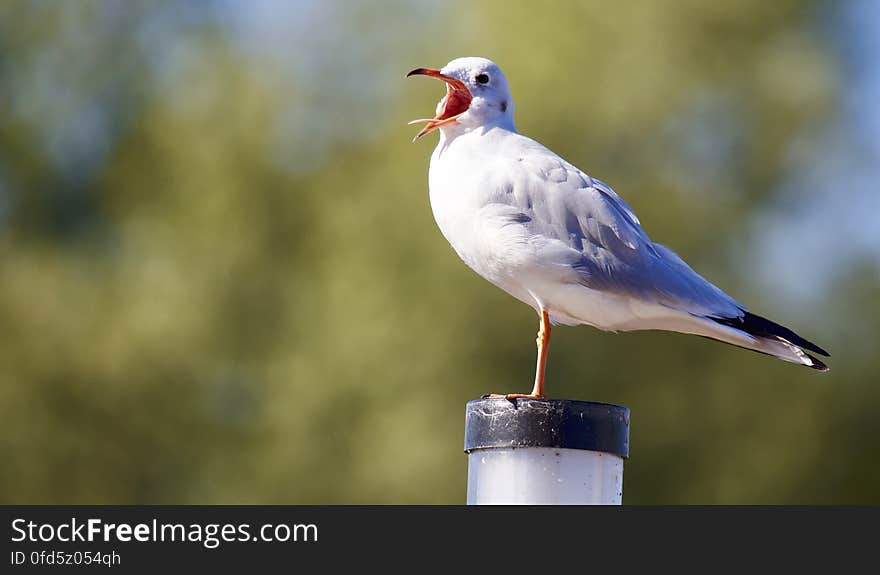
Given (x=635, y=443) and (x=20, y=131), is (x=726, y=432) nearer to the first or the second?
(x=635, y=443)

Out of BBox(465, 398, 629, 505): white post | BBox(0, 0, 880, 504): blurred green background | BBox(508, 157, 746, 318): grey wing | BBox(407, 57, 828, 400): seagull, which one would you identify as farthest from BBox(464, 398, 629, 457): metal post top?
BBox(0, 0, 880, 504): blurred green background

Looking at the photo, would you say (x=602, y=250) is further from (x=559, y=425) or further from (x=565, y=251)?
(x=559, y=425)

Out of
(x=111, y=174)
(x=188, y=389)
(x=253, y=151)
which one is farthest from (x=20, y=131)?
(x=188, y=389)

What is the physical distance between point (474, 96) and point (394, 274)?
677 centimetres

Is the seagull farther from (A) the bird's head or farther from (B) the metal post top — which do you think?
(B) the metal post top

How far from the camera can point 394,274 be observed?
10.2 m

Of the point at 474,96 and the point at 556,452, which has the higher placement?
the point at 474,96

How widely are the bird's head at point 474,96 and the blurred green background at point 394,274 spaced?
580cm

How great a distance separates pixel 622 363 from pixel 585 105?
2.04 m

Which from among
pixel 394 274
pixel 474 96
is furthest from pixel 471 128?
pixel 394 274

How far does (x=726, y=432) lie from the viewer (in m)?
9.65

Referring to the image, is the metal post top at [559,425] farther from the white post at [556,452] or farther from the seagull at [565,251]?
the seagull at [565,251]

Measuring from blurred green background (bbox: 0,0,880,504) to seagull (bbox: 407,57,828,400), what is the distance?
5.86 meters

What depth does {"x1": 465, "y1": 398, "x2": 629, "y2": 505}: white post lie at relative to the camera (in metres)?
2.87
